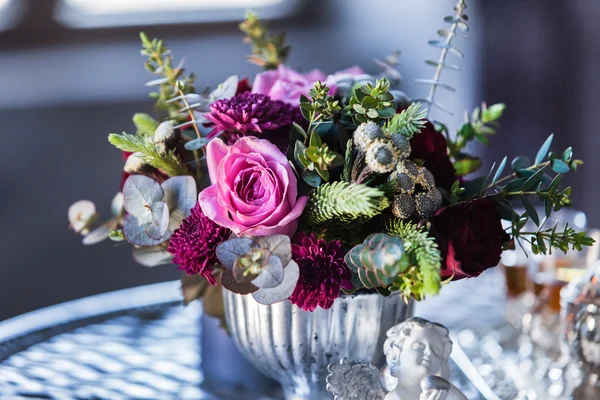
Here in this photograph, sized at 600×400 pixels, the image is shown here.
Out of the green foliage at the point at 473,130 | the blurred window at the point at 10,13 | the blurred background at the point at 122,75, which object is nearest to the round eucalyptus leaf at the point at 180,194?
the green foliage at the point at 473,130

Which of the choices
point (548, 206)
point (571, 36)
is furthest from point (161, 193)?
point (571, 36)

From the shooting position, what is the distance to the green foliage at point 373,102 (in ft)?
2.04

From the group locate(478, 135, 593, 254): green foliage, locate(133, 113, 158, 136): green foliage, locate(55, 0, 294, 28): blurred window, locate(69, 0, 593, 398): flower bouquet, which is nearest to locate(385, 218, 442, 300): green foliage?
locate(69, 0, 593, 398): flower bouquet

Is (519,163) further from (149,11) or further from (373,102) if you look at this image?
(149,11)

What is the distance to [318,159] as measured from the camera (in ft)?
2.01

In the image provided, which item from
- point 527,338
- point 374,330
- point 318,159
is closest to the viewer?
point 318,159

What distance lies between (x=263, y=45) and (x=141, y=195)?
0.32 meters

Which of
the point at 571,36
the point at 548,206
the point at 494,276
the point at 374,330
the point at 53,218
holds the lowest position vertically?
the point at 53,218

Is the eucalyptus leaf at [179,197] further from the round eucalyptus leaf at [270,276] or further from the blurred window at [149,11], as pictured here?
the blurred window at [149,11]

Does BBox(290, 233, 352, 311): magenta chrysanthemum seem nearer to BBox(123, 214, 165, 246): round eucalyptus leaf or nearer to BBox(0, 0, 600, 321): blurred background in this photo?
BBox(123, 214, 165, 246): round eucalyptus leaf

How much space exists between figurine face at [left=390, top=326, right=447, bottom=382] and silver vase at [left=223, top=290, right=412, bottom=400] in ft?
0.31

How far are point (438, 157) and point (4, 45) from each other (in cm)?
218

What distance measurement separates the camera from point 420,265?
0.56m

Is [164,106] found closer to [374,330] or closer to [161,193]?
[161,193]
